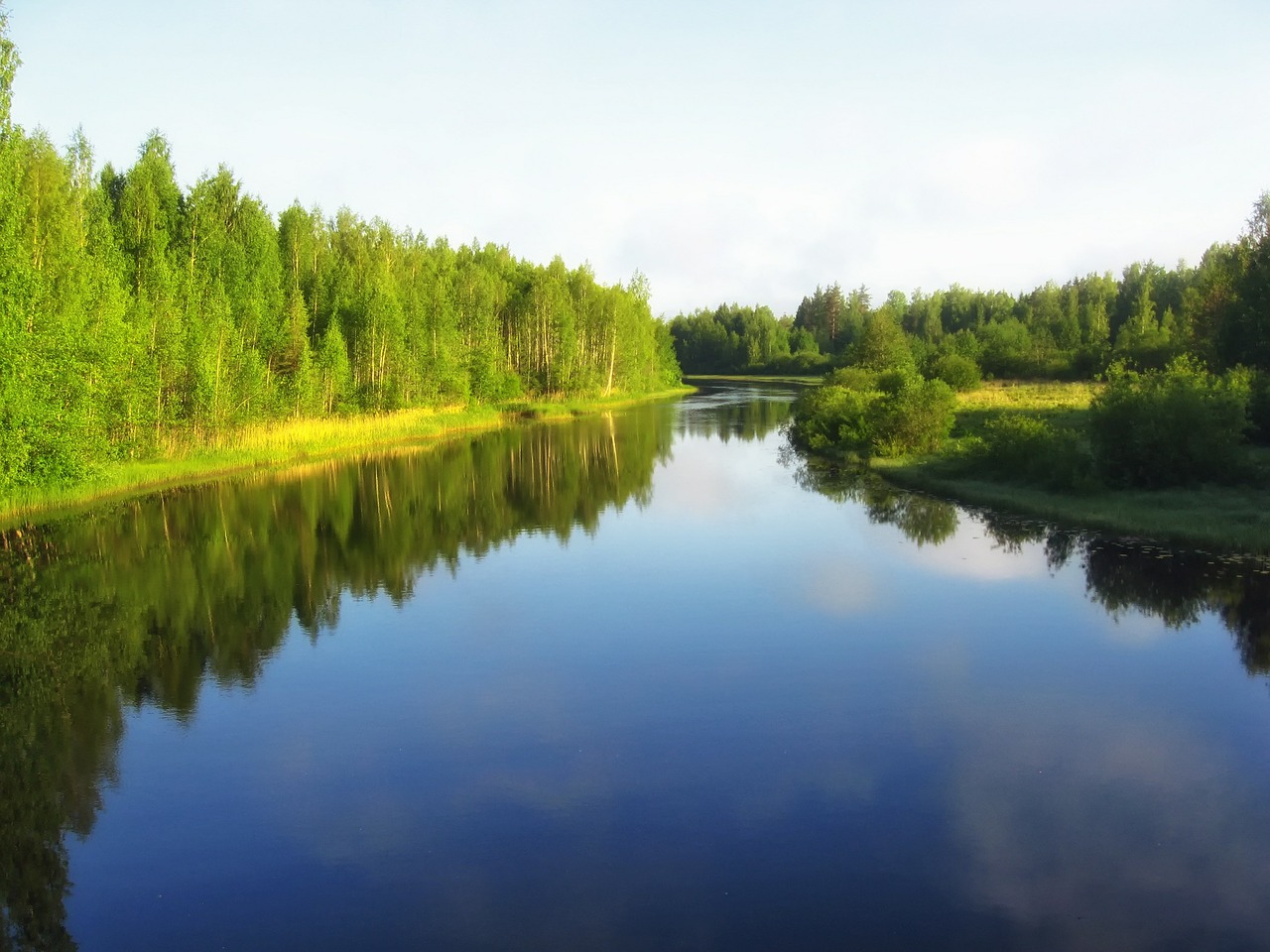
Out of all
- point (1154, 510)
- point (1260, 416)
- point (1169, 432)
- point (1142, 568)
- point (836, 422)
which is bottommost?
point (1142, 568)

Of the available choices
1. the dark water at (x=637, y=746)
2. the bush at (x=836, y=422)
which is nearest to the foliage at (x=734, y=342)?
the bush at (x=836, y=422)

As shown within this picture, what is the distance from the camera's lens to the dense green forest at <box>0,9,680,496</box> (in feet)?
73.9

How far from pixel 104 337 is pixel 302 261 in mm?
26501

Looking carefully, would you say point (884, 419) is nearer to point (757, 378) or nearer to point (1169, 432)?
point (1169, 432)

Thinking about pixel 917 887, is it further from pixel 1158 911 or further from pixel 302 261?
pixel 302 261

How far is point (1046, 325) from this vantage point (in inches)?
3661

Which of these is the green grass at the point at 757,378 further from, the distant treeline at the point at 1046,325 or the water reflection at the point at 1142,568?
the water reflection at the point at 1142,568

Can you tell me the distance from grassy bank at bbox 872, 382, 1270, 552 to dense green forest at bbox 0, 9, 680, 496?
22141 millimetres

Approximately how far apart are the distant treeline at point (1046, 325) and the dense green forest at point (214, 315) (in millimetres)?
24067

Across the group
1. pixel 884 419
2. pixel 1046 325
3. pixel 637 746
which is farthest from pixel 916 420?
pixel 1046 325

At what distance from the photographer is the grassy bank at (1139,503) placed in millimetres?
18672

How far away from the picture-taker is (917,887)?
7340 mm

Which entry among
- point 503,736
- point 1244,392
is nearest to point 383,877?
point 503,736

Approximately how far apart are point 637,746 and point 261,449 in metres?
27.8
